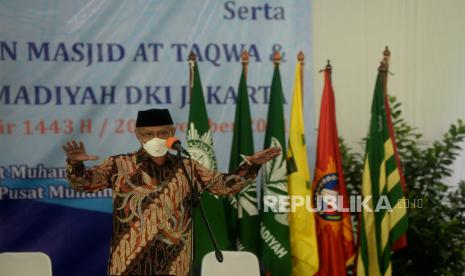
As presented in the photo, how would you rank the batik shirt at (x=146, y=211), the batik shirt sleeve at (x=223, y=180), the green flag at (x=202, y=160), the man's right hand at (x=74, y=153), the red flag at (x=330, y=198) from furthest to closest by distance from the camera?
the red flag at (x=330, y=198)
the green flag at (x=202, y=160)
the batik shirt sleeve at (x=223, y=180)
the batik shirt at (x=146, y=211)
the man's right hand at (x=74, y=153)

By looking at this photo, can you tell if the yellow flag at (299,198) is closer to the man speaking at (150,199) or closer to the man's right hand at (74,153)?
the man speaking at (150,199)

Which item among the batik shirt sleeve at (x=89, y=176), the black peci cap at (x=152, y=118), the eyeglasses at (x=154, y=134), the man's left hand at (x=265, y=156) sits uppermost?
the black peci cap at (x=152, y=118)

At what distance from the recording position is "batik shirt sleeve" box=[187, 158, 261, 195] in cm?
257

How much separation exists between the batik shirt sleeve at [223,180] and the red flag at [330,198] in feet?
3.46

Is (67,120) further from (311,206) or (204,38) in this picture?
(311,206)

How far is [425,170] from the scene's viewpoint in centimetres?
377

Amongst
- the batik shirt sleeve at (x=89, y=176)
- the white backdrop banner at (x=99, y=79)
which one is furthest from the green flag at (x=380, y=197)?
the batik shirt sleeve at (x=89, y=176)

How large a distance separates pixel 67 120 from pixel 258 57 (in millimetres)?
1256

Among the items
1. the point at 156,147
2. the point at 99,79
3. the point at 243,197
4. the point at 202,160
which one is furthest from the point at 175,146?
→ the point at 99,79

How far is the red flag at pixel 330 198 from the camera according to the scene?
3523mm

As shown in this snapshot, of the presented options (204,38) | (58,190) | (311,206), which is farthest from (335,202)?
(58,190)

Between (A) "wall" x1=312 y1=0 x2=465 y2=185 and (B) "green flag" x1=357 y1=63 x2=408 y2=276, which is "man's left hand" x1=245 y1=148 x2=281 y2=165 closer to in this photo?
(B) "green flag" x1=357 y1=63 x2=408 y2=276

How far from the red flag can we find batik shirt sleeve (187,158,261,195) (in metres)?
1.06

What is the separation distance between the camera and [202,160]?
3.41 m
